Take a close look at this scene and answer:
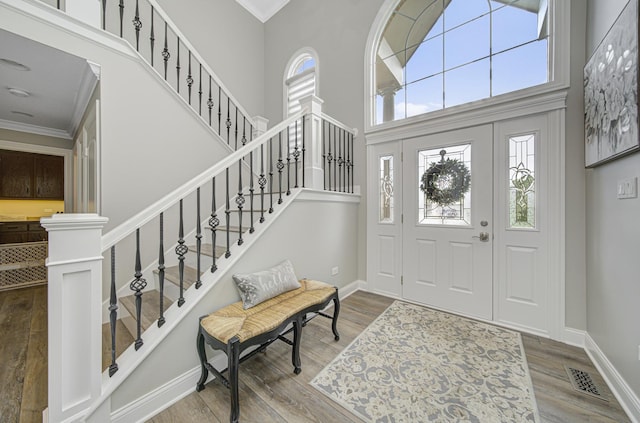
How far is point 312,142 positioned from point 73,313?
7.95ft

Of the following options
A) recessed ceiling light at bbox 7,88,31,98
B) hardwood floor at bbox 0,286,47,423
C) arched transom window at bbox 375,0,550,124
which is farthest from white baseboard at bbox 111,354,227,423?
arched transom window at bbox 375,0,550,124

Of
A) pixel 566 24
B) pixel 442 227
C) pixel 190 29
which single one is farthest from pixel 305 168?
pixel 190 29

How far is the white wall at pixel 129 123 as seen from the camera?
2.12 meters

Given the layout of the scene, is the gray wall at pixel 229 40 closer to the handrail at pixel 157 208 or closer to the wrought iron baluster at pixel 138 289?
the handrail at pixel 157 208

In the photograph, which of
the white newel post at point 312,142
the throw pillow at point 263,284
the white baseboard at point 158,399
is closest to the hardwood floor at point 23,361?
the white baseboard at point 158,399

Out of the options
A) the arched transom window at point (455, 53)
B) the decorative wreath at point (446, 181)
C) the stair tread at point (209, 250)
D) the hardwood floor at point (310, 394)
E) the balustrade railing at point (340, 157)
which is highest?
the arched transom window at point (455, 53)

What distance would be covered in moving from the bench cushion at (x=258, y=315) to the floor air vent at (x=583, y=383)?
5.90 feet

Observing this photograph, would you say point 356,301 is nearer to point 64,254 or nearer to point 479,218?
point 479,218

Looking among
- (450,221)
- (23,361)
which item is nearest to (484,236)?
(450,221)

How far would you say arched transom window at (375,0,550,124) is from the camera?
8.14 feet

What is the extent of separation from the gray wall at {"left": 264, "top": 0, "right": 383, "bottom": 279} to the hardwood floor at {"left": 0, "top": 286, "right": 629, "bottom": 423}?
5.91 ft

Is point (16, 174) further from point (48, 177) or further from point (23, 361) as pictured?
point (23, 361)

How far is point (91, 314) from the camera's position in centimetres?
125

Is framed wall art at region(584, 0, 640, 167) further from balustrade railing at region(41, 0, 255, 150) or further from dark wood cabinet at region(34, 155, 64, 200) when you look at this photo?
dark wood cabinet at region(34, 155, 64, 200)
